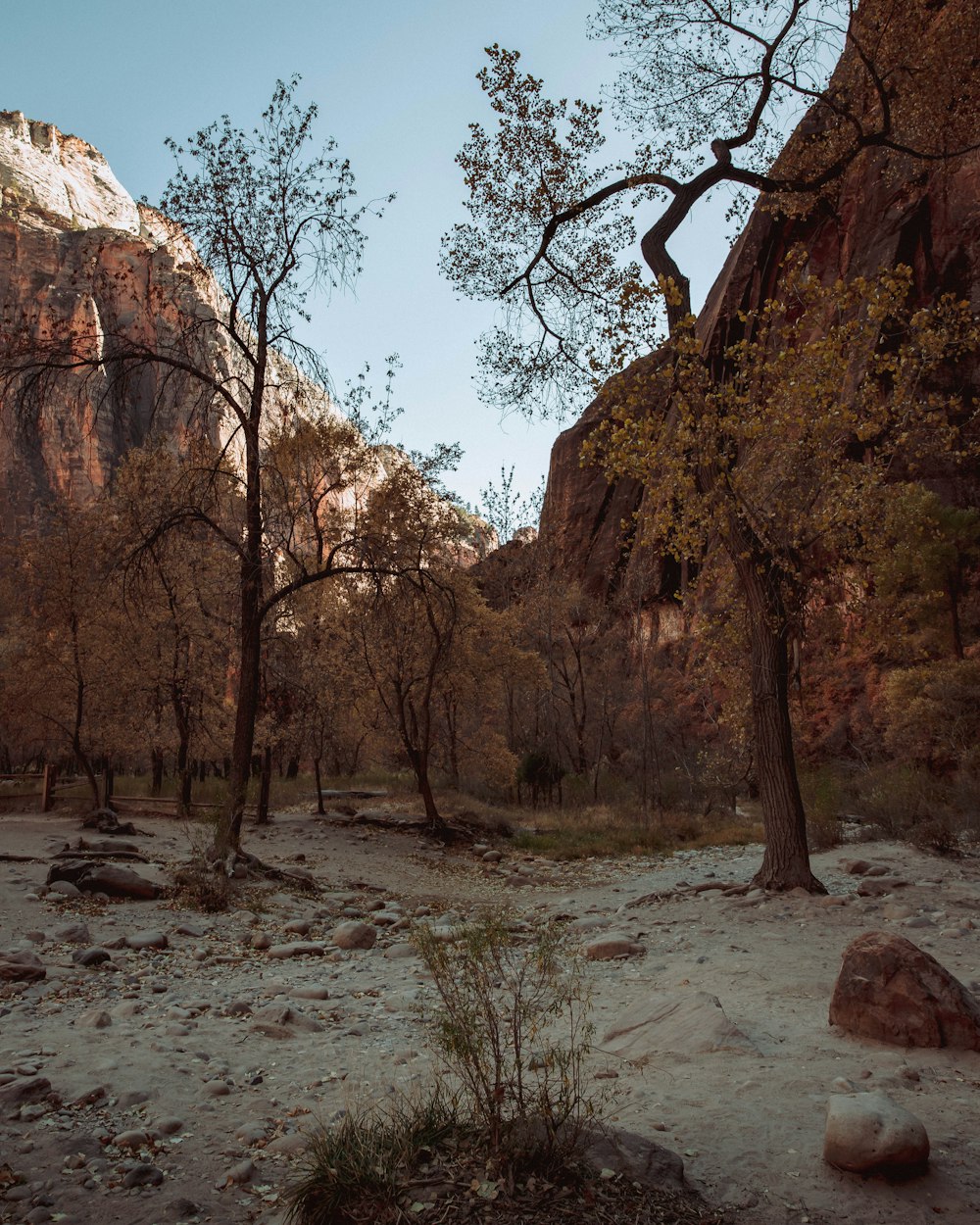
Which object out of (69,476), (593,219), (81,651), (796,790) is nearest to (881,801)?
(796,790)

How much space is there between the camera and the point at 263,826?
64.2 feet

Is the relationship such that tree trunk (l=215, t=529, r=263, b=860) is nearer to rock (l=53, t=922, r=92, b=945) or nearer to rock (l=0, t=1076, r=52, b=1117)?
rock (l=53, t=922, r=92, b=945)

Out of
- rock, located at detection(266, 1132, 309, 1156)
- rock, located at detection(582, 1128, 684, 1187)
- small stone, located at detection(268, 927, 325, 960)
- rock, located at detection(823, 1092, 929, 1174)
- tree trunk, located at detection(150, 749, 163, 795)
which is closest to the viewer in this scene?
rock, located at detection(582, 1128, 684, 1187)

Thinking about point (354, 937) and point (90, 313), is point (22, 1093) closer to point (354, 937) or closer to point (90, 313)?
point (354, 937)

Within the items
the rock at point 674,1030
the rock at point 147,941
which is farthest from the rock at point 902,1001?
the rock at point 147,941

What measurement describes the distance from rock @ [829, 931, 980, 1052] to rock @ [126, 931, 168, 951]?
206 inches

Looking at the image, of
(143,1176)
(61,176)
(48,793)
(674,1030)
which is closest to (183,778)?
(48,793)

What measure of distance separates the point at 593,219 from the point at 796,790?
22.9 ft

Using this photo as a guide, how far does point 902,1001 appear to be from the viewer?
4.36 meters

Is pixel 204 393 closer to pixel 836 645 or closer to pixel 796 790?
pixel 796 790

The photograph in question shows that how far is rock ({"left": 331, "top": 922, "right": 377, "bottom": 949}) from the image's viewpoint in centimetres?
784

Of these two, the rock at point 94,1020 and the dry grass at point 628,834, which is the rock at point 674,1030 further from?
the dry grass at point 628,834

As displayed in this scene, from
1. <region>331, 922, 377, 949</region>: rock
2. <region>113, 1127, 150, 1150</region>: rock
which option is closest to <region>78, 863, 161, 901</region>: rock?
<region>331, 922, 377, 949</region>: rock

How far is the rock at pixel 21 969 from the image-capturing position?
18.6ft
